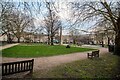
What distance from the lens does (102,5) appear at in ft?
30.2

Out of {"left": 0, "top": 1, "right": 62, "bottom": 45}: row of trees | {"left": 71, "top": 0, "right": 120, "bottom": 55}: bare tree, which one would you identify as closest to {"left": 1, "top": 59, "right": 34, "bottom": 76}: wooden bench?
{"left": 0, "top": 1, "right": 62, "bottom": 45}: row of trees

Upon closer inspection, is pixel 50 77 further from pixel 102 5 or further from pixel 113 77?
pixel 102 5

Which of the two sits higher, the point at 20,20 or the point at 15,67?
the point at 20,20

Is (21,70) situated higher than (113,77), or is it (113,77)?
(21,70)

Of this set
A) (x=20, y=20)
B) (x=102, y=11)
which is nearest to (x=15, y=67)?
(x=20, y=20)

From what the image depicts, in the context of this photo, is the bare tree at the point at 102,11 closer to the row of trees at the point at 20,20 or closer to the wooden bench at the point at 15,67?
the row of trees at the point at 20,20

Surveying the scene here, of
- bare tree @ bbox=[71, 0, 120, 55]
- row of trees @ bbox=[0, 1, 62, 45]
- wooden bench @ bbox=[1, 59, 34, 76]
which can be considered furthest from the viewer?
bare tree @ bbox=[71, 0, 120, 55]

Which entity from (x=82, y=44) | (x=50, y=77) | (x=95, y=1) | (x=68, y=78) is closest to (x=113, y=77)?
(x=68, y=78)

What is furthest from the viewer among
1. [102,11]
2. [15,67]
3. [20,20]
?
[102,11]

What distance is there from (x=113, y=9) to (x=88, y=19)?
146 cm

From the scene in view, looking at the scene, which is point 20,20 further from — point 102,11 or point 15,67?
point 102,11

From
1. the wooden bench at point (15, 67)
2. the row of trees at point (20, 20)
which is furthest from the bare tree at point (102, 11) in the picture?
the wooden bench at point (15, 67)

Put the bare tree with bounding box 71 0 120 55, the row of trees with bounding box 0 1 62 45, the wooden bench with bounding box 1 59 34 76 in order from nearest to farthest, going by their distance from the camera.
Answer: the wooden bench with bounding box 1 59 34 76
the row of trees with bounding box 0 1 62 45
the bare tree with bounding box 71 0 120 55

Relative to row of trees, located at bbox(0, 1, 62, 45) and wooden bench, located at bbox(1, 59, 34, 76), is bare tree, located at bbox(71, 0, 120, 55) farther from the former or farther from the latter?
wooden bench, located at bbox(1, 59, 34, 76)
